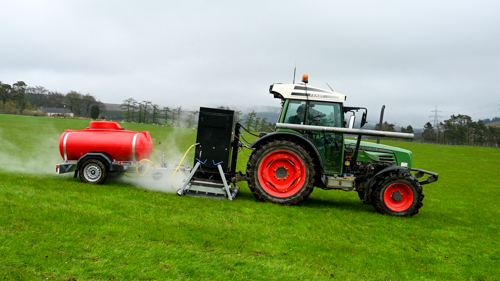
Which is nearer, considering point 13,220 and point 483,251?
point 13,220

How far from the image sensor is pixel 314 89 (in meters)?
7.65

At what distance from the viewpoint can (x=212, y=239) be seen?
4.92m

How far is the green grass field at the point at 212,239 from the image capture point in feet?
12.8

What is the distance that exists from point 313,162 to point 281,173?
83 cm

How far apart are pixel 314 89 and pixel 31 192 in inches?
264

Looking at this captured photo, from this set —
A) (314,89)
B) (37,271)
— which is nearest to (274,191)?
(314,89)

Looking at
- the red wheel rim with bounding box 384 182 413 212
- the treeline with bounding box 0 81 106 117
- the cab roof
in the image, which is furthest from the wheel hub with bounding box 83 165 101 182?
the treeline with bounding box 0 81 106 117

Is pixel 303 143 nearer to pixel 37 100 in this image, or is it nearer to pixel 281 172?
pixel 281 172

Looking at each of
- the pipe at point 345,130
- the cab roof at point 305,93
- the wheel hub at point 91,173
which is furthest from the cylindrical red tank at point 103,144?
the cab roof at point 305,93

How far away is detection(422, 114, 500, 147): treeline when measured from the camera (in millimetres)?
74181

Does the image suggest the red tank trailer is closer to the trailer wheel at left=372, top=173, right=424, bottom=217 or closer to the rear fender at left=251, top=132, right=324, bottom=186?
the rear fender at left=251, top=132, right=324, bottom=186

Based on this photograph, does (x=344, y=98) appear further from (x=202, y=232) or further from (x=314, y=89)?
(x=202, y=232)

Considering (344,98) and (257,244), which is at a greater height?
(344,98)

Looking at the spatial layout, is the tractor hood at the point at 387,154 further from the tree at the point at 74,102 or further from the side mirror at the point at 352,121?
the tree at the point at 74,102
